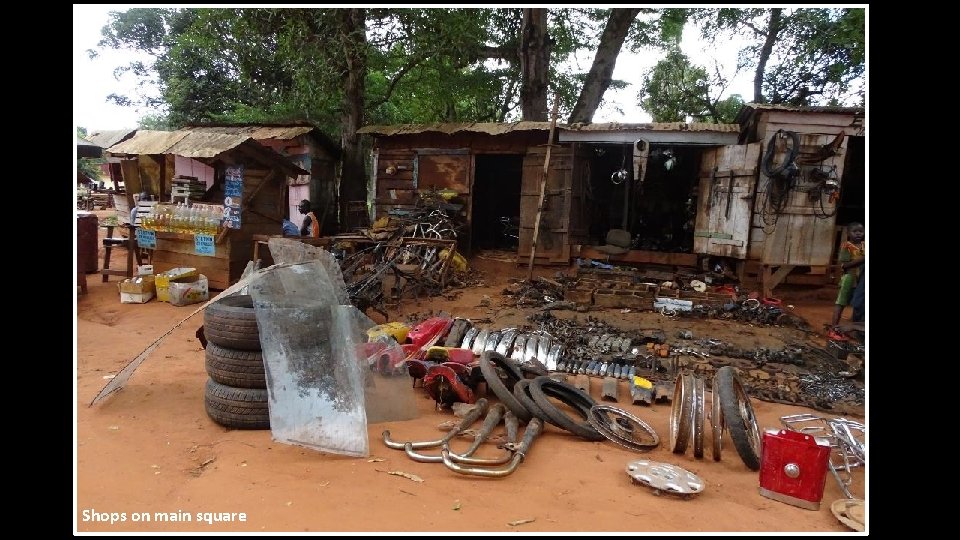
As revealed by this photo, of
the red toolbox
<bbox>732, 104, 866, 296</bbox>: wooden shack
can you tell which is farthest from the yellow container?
<bbox>732, 104, 866, 296</bbox>: wooden shack

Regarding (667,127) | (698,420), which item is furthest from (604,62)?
(698,420)

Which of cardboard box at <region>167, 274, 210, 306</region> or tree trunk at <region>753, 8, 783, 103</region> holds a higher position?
tree trunk at <region>753, 8, 783, 103</region>

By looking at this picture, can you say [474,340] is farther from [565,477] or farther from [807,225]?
[807,225]

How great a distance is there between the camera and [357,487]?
3277 millimetres

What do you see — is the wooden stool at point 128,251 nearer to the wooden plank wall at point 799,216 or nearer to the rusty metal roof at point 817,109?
the wooden plank wall at point 799,216

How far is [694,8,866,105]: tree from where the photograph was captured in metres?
15.7

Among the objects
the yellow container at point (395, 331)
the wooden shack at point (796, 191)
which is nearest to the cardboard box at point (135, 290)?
the yellow container at point (395, 331)

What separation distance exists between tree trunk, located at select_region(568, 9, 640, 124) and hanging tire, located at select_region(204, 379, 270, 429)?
490 inches

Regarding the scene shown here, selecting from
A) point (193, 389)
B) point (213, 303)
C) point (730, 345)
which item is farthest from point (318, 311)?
point (730, 345)

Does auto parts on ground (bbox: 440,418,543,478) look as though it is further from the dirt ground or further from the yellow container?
the yellow container

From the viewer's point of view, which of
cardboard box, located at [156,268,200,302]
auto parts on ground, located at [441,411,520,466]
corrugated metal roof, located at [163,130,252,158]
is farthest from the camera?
corrugated metal roof, located at [163,130,252,158]

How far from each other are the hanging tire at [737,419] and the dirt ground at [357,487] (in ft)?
0.52

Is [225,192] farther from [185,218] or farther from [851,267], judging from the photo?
[851,267]

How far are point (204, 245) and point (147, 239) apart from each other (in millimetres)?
1524
